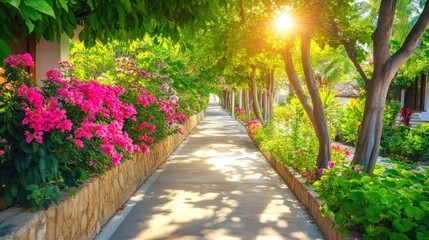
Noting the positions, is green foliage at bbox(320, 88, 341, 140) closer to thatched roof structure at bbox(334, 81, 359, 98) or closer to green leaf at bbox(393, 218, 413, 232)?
green leaf at bbox(393, 218, 413, 232)

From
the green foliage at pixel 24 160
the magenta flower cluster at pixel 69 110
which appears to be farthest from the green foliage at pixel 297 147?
the green foliage at pixel 24 160

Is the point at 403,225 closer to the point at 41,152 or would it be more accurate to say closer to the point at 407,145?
the point at 41,152

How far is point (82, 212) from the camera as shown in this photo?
17.7 ft

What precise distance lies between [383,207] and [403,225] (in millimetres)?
260

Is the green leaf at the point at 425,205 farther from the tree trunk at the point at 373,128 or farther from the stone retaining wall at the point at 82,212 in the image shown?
the stone retaining wall at the point at 82,212

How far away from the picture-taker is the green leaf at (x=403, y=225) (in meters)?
3.98

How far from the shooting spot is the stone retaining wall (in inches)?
154

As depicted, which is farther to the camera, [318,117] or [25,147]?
[318,117]

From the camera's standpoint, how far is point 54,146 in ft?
14.7

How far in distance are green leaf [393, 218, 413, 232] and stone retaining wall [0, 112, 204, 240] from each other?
333 centimetres

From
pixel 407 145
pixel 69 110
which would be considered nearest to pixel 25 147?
pixel 69 110

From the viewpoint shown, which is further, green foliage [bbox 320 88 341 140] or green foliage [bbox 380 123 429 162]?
green foliage [bbox 320 88 341 140]

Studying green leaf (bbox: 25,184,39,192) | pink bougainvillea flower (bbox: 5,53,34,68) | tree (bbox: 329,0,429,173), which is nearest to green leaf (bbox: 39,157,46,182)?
green leaf (bbox: 25,184,39,192)

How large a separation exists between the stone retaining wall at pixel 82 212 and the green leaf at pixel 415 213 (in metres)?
3.46
